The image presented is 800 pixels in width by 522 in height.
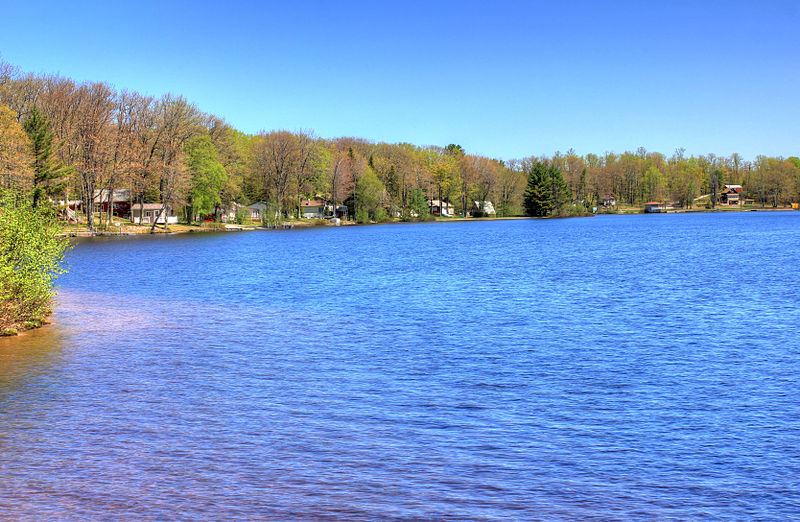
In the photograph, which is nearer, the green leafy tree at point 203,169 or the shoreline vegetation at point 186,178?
the shoreline vegetation at point 186,178

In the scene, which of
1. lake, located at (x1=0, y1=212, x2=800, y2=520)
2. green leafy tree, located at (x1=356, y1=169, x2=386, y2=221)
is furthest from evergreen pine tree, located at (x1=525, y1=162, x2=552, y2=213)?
lake, located at (x1=0, y1=212, x2=800, y2=520)

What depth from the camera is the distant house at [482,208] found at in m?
177

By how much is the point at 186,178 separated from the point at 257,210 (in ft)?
118

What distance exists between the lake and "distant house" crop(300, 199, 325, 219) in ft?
378

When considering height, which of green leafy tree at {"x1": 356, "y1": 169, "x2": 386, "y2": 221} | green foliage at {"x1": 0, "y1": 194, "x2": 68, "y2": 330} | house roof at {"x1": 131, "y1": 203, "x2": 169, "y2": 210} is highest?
green leafy tree at {"x1": 356, "y1": 169, "x2": 386, "y2": 221}

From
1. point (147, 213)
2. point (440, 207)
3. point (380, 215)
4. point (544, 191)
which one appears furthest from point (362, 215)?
point (544, 191)

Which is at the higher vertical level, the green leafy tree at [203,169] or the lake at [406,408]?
the green leafy tree at [203,169]

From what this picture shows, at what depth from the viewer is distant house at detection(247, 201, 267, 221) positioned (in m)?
126

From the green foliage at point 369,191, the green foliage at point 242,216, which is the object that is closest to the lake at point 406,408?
the green foliage at point 242,216

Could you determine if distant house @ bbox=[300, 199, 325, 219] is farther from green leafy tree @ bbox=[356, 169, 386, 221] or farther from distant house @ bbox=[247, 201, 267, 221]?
distant house @ bbox=[247, 201, 267, 221]

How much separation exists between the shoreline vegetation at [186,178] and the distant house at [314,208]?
0.24 metres

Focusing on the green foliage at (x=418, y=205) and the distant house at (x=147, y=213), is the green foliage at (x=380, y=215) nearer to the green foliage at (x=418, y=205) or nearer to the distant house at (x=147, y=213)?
the green foliage at (x=418, y=205)

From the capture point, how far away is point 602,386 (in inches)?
600

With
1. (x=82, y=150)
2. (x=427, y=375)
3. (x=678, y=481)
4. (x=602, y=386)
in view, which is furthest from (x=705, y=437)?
(x=82, y=150)
